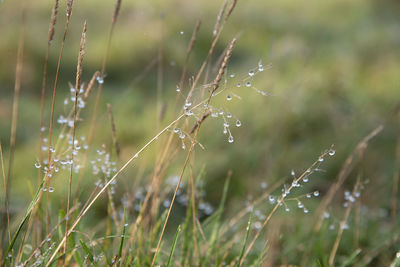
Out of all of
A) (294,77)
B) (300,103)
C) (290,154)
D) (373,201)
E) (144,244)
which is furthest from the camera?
(294,77)

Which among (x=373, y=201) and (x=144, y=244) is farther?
(x=373, y=201)

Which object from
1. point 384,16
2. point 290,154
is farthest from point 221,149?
point 384,16

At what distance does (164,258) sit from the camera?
5.91ft

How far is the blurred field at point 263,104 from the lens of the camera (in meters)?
2.41

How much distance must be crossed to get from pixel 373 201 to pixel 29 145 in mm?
3462

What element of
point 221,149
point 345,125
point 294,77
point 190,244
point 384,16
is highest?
point 384,16

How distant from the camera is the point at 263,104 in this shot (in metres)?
3.93

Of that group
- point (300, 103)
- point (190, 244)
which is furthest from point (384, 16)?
point (190, 244)

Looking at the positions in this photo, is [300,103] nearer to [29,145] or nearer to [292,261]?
[292,261]

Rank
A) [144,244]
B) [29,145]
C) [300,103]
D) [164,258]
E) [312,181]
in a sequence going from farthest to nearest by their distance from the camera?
[29,145]
[300,103]
[312,181]
[164,258]
[144,244]

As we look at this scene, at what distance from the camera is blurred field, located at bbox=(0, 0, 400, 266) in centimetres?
241

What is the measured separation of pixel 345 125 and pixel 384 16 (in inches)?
242

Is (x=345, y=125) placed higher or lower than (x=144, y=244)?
higher

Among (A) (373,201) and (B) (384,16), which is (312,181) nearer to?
(A) (373,201)
